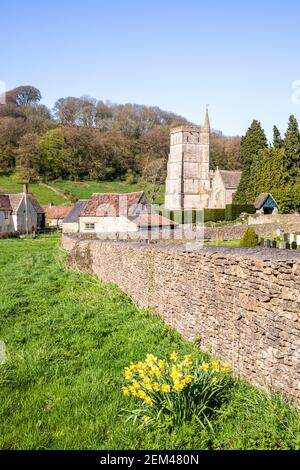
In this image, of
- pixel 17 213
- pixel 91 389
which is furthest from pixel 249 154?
pixel 91 389

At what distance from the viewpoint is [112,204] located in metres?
41.5

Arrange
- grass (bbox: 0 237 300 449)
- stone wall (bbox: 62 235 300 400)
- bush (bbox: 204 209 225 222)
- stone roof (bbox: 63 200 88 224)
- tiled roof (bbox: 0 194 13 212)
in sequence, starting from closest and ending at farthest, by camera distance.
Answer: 1. grass (bbox: 0 237 300 449)
2. stone wall (bbox: 62 235 300 400)
3. stone roof (bbox: 63 200 88 224)
4. bush (bbox: 204 209 225 222)
5. tiled roof (bbox: 0 194 13 212)

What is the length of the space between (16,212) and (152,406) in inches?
2314

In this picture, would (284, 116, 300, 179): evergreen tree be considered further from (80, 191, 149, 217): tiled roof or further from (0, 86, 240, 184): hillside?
(0, 86, 240, 184): hillside

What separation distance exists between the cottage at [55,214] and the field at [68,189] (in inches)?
220

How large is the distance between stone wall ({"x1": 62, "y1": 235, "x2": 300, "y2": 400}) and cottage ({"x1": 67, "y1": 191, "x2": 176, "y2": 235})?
26.6m

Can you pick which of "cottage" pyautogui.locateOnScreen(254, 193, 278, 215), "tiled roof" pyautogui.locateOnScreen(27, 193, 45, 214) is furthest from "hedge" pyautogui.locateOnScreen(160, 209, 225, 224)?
"tiled roof" pyautogui.locateOnScreen(27, 193, 45, 214)

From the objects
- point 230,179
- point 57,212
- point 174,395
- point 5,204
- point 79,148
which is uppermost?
point 79,148

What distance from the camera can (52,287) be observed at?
1430cm

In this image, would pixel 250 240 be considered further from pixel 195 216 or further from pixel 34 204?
pixel 34 204

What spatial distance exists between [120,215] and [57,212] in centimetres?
3303

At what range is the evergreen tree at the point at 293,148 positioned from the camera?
53312mm

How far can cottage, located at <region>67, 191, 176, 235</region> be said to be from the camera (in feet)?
123

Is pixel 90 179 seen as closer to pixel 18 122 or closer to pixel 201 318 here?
pixel 18 122
